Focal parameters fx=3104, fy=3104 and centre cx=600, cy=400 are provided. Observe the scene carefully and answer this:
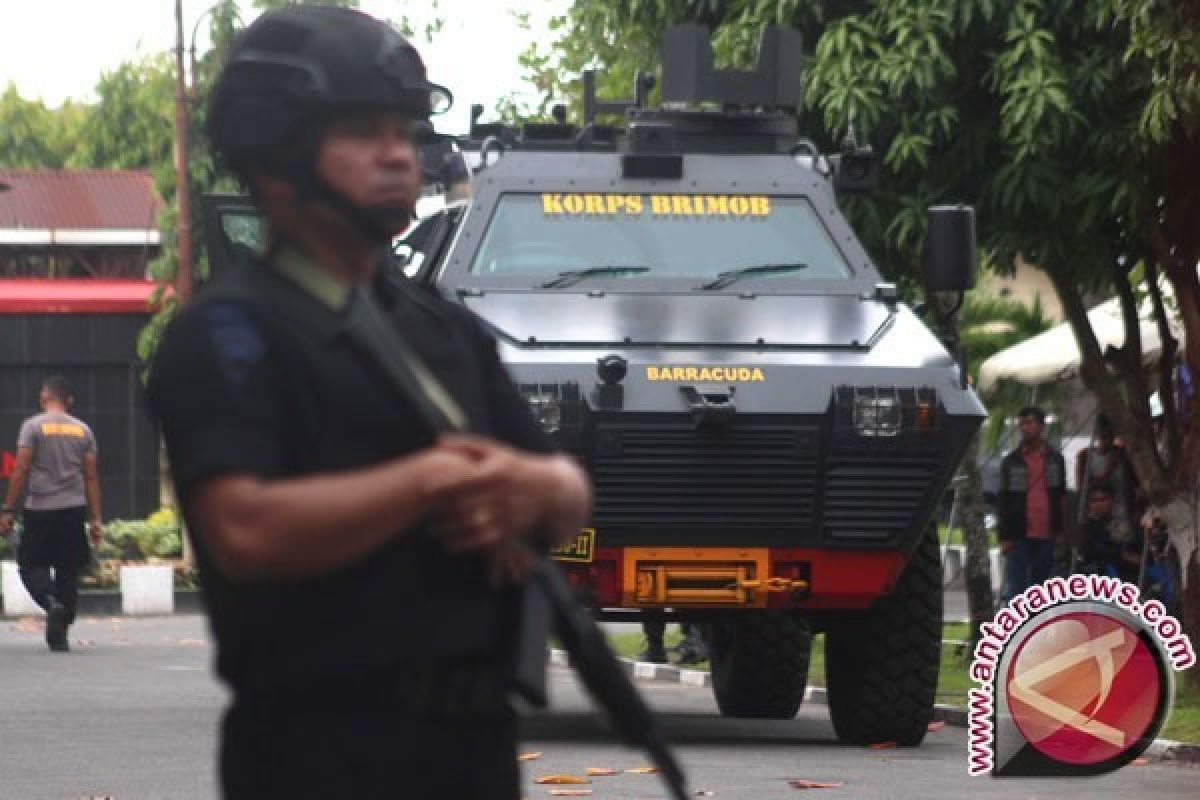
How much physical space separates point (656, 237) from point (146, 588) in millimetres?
14292

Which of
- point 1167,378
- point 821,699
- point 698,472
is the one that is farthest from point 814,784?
point 1167,378

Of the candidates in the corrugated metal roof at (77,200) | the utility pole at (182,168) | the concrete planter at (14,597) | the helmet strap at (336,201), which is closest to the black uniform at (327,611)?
the helmet strap at (336,201)

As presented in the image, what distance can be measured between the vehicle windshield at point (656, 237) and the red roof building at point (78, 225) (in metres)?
33.1

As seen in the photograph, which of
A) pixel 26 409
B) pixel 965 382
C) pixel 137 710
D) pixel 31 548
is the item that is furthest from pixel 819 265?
pixel 26 409

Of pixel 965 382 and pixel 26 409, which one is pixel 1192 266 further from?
pixel 26 409

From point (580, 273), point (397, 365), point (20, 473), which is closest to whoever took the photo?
point (397, 365)

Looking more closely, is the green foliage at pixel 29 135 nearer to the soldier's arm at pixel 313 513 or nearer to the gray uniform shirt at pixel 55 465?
the gray uniform shirt at pixel 55 465

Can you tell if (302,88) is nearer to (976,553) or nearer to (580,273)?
(580,273)

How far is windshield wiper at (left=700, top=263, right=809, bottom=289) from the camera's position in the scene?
1348cm

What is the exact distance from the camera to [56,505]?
65.9ft

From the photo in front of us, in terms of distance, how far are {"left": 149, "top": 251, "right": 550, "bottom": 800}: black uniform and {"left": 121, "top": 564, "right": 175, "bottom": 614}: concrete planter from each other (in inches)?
937

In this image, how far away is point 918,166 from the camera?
17.5 metres

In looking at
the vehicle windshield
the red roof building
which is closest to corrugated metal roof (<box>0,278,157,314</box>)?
the red roof building

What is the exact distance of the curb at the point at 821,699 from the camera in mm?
12711
